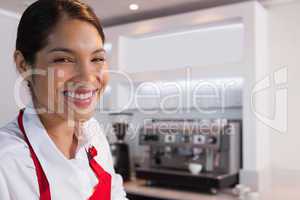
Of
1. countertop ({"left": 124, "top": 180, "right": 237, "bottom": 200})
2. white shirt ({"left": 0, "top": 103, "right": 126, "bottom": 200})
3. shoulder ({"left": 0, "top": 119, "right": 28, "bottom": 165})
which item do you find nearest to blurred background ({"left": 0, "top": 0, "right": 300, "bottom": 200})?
countertop ({"left": 124, "top": 180, "right": 237, "bottom": 200})

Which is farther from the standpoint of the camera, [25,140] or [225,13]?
[225,13]

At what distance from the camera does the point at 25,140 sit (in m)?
0.60

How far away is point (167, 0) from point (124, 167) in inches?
58.4

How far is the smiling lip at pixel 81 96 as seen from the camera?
0.59 m

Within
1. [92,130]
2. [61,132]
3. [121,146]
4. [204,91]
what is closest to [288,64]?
[204,91]

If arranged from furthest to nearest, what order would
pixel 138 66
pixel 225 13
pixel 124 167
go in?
pixel 138 66 < pixel 124 167 < pixel 225 13

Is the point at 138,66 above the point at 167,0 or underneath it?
underneath

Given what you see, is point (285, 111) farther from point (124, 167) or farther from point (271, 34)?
point (124, 167)

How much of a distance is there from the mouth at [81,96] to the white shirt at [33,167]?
3.6 inches

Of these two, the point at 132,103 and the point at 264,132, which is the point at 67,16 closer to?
the point at 264,132

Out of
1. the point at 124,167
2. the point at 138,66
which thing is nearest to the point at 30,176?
the point at 124,167

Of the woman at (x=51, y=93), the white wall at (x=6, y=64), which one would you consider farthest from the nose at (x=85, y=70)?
the white wall at (x=6, y=64)

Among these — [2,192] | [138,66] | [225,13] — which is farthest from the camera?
[138,66]

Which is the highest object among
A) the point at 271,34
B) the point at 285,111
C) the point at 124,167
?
the point at 271,34
